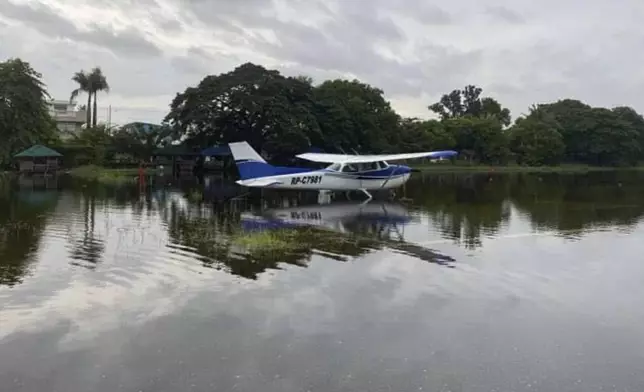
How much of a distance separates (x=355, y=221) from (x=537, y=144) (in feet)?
207

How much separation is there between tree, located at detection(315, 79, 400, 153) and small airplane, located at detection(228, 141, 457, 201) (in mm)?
23409

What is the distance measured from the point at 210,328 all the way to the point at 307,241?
6005 mm

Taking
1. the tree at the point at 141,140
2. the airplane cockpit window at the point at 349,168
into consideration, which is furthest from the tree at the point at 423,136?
the airplane cockpit window at the point at 349,168

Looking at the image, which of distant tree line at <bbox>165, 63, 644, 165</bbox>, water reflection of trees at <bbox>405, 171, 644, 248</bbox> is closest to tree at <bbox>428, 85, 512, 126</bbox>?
distant tree line at <bbox>165, 63, 644, 165</bbox>

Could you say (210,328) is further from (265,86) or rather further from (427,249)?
(265,86)

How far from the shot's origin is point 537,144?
73375mm

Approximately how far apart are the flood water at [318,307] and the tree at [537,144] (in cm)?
6131

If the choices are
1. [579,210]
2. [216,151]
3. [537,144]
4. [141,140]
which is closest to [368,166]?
[579,210]

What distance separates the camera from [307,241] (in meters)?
12.3

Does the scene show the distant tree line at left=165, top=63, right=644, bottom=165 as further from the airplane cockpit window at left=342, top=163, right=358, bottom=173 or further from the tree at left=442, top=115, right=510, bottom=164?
the airplane cockpit window at left=342, top=163, right=358, bottom=173

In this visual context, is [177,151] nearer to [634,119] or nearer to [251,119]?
[251,119]

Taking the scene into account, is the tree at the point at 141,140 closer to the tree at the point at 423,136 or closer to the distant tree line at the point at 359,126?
the distant tree line at the point at 359,126

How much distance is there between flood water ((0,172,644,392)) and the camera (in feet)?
17.1

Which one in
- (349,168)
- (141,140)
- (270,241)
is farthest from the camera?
(141,140)
